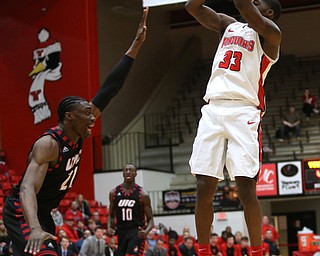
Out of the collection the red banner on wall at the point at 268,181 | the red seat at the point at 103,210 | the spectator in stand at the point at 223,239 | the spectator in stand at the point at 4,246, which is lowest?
the spectator in stand at the point at 223,239

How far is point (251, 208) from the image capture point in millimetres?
5871

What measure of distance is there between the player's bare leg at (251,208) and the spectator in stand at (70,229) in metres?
11.0

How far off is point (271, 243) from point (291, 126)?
572 centimetres

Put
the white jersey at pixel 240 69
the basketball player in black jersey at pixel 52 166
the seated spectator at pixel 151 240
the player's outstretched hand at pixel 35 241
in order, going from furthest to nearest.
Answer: the seated spectator at pixel 151 240
the white jersey at pixel 240 69
the basketball player in black jersey at pixel 52 166
the player's outstretched hand at pixel 35 241

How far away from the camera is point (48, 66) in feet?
70.0

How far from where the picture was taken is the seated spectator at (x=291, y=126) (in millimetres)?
23922

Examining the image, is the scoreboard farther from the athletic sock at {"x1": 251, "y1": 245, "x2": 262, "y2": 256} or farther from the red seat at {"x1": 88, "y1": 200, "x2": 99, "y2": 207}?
the athletic sock at {"x1": 251, "y1": 245, "x2": 262, "y2": 256}

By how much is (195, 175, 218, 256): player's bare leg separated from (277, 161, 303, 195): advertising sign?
14944 millimetres

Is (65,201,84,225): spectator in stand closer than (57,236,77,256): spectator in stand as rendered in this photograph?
No

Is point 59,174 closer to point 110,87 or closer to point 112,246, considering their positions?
point 110,87

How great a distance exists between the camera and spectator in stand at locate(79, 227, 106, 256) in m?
15.0

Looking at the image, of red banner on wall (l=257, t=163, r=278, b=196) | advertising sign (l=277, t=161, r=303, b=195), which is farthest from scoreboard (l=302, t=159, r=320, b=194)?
red banner on wall (l=257, t=163, r=278, b=196)

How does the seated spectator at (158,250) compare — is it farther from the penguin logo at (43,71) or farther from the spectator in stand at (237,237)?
the penguin logo at (43,71)

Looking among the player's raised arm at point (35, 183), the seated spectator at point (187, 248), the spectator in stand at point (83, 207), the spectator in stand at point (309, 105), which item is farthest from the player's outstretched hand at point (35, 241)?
the spectator in stand at point (309, 105)
